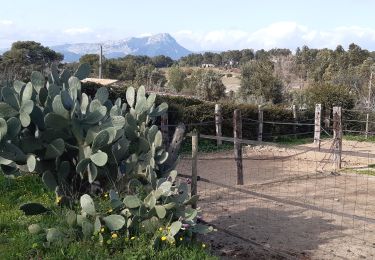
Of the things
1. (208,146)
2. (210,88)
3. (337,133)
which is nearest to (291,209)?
(337,133)

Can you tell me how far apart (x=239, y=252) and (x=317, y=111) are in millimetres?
10970

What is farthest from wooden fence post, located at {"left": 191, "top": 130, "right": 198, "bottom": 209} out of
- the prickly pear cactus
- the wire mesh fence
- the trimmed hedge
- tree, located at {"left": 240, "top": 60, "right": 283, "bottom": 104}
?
tree, located at {"left": 240, "top": 60, "right": 283, "bottom": 104}

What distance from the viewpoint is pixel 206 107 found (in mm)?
15672

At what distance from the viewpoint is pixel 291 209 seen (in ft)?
23.5

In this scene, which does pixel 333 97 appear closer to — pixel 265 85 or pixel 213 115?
pixel 265 85

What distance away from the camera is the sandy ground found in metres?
5.19

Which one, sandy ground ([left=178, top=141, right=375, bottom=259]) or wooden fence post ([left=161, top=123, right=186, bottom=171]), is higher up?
wooden fence post ([left=161, top=123, right=186, bottom=171])

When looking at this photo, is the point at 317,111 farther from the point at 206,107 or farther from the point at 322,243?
the point at 322,243

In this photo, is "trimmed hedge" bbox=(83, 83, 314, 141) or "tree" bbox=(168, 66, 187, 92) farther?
"tree" bbox=(168, 66, 187, 92)

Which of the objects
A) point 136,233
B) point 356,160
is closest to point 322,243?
point 136,233

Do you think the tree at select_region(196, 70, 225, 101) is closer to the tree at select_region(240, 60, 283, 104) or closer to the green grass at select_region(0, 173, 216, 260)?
the tree at select_region(240, 60, 283, 104)

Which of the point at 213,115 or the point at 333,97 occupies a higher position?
the point at 333,97

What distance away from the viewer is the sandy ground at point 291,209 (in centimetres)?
519

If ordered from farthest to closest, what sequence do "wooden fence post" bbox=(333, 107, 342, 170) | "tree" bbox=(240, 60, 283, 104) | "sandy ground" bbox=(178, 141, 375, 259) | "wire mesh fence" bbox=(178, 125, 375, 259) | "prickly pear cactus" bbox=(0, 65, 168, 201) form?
1. "tree" bbox=(240, 60, 283, 104)
2. "wooden fence post" bbox=(333, 107, 342, 170)
3. "wire mesh fence" bbox=(178, 125, 375, 259)
4. "sandy ground" bbox=(178, 141, 375, 259)
5. "prickly pear cactus" bbox=(0, 65, 168, 201)
